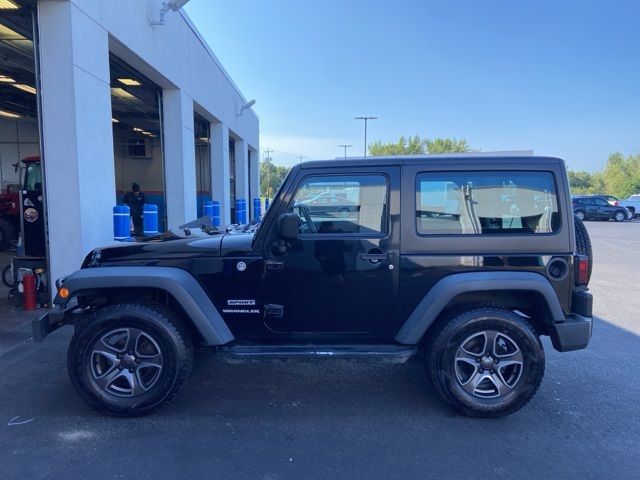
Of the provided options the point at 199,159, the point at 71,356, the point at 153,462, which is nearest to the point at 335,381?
the point at 153,462

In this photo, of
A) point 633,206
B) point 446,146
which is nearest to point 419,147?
point 446,146

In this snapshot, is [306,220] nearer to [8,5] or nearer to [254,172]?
[8,5]

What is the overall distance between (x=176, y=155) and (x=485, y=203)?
→ 8.40 metres

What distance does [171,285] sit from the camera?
11.3 feet

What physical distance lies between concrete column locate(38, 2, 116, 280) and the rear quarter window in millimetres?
4911

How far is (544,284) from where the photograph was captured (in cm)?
343

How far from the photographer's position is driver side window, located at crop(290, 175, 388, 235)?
3.61 meters

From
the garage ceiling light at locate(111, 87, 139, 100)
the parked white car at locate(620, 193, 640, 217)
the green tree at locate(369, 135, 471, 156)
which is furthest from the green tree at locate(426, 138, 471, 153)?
the garage ceiling light at locate(111, 87, 139, 100)

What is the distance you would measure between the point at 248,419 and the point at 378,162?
2232 millimetres

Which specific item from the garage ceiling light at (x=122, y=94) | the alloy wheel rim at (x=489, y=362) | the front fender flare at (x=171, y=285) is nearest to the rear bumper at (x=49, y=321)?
the front fender flare at (x=171, y=285)

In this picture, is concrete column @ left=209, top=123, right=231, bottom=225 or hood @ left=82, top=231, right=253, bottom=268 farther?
concrete column @ left=209, top=123, right=231, bottom=225

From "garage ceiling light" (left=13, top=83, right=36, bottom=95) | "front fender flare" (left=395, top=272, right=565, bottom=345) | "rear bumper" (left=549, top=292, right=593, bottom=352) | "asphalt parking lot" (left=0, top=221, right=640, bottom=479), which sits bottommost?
"asphalt parking lot" (left=0, top=221, right=640, bottom=479)

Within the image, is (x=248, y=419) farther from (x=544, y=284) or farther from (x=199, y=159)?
(x=199, y=159)

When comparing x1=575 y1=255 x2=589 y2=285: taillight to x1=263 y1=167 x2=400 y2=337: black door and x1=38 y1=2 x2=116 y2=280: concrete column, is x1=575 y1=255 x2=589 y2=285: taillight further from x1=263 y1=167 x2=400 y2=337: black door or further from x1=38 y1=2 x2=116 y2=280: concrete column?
x1=38 y1=2 x2=116 y2=280: concrete column
